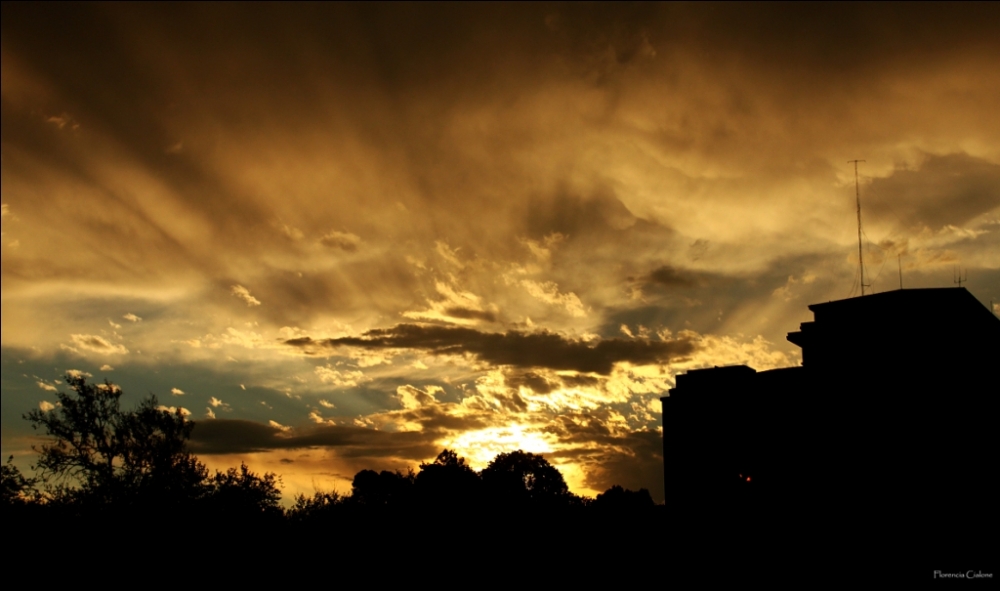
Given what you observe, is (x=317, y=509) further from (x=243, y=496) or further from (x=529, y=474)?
(x=529, y=474)

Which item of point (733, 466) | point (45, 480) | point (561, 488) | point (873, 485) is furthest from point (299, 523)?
point (561, 488)

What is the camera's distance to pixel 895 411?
3791 cm

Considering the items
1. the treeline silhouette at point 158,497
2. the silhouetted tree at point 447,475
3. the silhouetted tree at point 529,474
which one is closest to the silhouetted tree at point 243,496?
the treeline silhouette at point 158,497

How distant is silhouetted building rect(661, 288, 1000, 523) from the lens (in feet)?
117

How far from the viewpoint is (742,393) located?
51.7 m

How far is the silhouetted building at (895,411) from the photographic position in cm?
3572

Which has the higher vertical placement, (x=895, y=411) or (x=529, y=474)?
(x=895, y=411)

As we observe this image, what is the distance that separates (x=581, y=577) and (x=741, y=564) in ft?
27.0

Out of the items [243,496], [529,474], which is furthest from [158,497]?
[529,474]

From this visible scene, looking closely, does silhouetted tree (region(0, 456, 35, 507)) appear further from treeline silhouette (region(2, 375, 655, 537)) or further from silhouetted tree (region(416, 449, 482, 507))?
silhouetted tree (region(416, 449, 482, 507))

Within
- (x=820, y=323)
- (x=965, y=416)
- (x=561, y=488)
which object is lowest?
(x=561, y=488)

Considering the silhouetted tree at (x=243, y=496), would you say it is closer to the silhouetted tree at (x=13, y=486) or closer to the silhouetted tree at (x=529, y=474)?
the silhouetted tree at (x=13, y=486)

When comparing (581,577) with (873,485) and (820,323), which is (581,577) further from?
(820,323)

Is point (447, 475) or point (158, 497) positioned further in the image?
point (447, 475)
